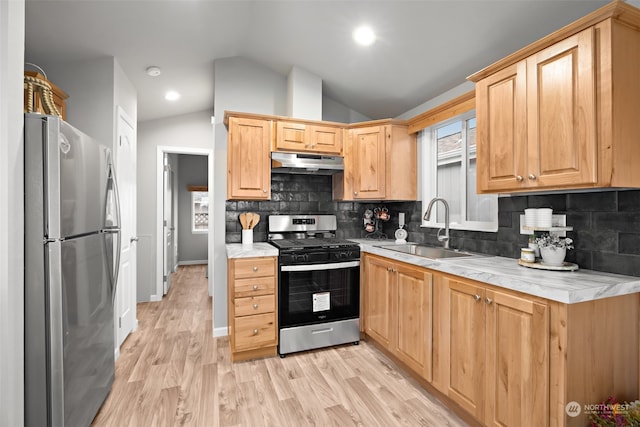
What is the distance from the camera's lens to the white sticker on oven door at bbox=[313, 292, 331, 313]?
2783 millimetres

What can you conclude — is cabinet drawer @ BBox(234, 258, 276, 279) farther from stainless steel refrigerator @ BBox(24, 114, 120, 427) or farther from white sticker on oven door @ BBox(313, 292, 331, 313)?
stainless steel refrigerator @ BBox(24, 114, 120, 427)

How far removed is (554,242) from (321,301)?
1.80m

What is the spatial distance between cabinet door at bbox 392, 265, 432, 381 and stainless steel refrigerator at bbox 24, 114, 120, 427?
2051mm

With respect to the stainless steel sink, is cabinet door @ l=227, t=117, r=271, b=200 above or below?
above

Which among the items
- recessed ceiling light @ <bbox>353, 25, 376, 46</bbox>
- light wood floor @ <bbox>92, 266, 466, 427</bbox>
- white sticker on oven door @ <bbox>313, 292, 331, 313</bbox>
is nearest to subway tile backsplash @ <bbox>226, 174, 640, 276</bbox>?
white sticker on oven door @ <bbox>313, 292, 331, 313</bbox>

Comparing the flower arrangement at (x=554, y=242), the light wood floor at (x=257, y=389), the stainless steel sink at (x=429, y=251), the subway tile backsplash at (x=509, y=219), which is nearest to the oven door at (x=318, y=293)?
the light wood floor at (x=257, y=389)

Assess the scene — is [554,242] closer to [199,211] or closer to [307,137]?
[307,137]

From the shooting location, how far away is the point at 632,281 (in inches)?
56.5

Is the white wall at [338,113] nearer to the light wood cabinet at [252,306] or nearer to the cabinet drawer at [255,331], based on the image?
the light wood cabinet at [252,306]

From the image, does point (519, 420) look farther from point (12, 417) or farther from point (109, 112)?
point (109, 112)

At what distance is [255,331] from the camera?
2621 mm

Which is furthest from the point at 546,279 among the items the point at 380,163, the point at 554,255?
the point at 380,163

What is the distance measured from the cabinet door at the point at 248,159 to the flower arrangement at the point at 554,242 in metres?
2.16

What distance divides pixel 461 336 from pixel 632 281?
2.76ft
